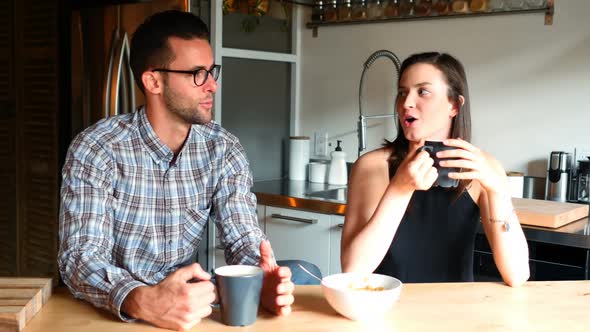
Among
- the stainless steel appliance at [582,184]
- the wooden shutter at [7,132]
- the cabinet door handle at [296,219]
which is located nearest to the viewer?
the stainless steel appliance at [582,184]

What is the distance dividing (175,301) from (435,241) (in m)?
1.00

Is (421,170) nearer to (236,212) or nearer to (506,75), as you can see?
(236,212)

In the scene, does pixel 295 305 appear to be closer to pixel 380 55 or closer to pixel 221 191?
pixel 221 191

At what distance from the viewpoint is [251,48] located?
3.81 metres

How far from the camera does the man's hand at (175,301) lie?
1211 mm

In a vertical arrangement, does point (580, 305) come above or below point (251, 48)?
below

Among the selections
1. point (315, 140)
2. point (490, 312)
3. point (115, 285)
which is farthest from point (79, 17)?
point (490, 312)

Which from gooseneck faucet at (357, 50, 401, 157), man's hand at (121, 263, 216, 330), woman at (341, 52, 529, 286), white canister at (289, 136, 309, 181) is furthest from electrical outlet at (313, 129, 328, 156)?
man's hand at (121, 263, 216, 330)

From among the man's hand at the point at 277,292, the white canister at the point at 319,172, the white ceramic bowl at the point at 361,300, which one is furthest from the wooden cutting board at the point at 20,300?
the white canister at the point at 319,172

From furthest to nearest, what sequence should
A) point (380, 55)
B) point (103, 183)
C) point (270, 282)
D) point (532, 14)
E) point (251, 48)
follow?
1. point (251, 48)
2. point (380, 55)
3. point (532, 14)
4. point (103, 183)
5. point (270, 282)

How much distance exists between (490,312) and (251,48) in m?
2.72

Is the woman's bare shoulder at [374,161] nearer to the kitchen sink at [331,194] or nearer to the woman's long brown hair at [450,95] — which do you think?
the woman's long brown hair at [450,95]

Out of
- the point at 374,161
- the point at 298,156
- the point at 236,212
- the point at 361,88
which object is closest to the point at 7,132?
the point at 298,156

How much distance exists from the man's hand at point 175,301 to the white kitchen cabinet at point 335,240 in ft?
5.99
